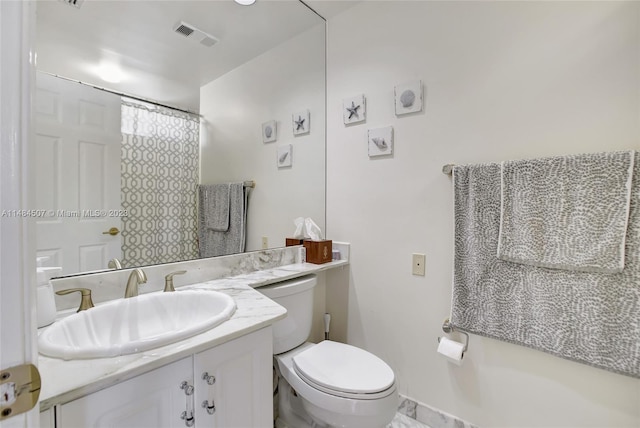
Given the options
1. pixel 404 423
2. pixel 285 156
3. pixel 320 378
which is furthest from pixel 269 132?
pixel 404 423

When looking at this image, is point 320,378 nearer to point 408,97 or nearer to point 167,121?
point 167,121

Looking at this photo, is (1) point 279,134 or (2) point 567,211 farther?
(1) point 279,134

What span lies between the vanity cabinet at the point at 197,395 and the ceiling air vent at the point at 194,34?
136cm

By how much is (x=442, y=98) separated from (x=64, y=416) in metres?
1.73

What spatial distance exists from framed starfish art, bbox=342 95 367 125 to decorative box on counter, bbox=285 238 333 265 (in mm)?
759

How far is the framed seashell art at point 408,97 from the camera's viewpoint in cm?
149

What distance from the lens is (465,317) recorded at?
1.31 metres

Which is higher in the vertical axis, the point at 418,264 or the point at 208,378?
the point at 418,264

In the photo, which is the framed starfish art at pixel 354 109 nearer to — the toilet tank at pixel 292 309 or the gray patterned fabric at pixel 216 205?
the gray patterned fabric at pixel 216 205

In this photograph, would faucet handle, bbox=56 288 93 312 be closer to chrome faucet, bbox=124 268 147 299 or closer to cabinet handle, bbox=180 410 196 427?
chrome faucet, bbox=124 268 147 299

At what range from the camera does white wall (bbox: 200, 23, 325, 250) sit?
1.47 m

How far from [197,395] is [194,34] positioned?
150cm

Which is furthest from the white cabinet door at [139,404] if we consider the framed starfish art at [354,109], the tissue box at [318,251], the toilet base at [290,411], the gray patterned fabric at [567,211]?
the framed starfish art at [354,109]

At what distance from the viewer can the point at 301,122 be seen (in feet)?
6.04
